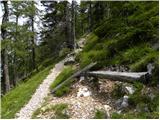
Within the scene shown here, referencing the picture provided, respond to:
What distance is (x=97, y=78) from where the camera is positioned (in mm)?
14828

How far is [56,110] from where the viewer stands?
42.4ft

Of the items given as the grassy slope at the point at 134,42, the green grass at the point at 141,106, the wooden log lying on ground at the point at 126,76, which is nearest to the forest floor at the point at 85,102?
the wooden log lying on ground at the point at 126,76

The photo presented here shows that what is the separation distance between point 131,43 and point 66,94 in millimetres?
4133

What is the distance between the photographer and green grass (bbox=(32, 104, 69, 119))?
489 inches

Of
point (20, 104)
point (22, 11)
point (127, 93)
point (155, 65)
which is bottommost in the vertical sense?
point (20, 104)

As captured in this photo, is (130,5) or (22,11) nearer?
(130,5)

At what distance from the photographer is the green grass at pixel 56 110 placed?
40.7 feet

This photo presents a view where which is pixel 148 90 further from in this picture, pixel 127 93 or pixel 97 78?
pixel 97 78

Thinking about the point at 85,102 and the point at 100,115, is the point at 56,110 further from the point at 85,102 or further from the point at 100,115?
the point at 100,115

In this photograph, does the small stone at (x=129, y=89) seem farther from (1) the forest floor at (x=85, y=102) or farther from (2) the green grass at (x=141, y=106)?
(1) the forest floor at (x=85, y=102)

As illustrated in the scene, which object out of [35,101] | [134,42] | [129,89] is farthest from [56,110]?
[134,42]

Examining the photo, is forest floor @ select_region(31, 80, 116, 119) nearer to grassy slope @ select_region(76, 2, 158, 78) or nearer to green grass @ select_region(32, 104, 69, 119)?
green grass @ select_region(32, 104, 69, 119)

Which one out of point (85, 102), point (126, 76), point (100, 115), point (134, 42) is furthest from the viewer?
point (134, 42)

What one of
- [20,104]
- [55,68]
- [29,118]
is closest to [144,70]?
[29,118]
